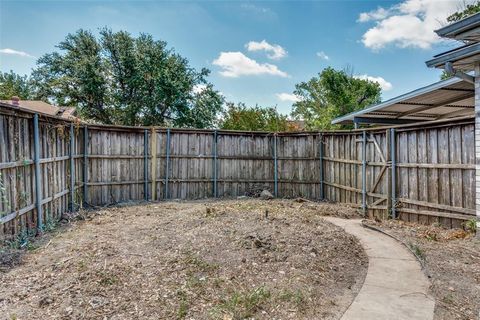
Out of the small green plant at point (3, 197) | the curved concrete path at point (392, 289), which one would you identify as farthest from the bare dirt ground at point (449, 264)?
the small green plant at point (3, 197)

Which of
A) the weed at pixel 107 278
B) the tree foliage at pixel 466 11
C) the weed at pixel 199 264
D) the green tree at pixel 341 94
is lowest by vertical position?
the weed at pixel 199 264

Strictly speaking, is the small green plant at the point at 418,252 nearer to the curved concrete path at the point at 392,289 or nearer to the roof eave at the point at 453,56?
the curved concrete path at the point at 392,289

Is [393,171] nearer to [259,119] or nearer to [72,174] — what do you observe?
[72,174]

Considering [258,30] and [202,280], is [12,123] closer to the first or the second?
[202,280]

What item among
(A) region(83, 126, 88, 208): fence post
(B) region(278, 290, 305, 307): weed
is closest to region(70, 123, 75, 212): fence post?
(A) region(83, 126, 88, 208): fence post

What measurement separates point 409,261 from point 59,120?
697cm

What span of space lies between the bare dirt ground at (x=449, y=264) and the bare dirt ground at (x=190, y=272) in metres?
0.78

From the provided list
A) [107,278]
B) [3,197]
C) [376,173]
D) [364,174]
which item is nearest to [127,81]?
[364,174]

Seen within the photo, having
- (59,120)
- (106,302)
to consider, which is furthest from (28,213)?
(106,302)

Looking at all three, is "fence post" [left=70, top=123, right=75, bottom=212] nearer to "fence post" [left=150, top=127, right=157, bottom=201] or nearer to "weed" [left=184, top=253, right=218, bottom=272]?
"fence post" [left=150, top=127, right=157, bottom=201]

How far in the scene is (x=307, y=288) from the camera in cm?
327

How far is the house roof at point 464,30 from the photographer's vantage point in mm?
4428

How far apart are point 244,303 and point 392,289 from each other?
5.40 ft

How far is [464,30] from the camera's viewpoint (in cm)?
468
